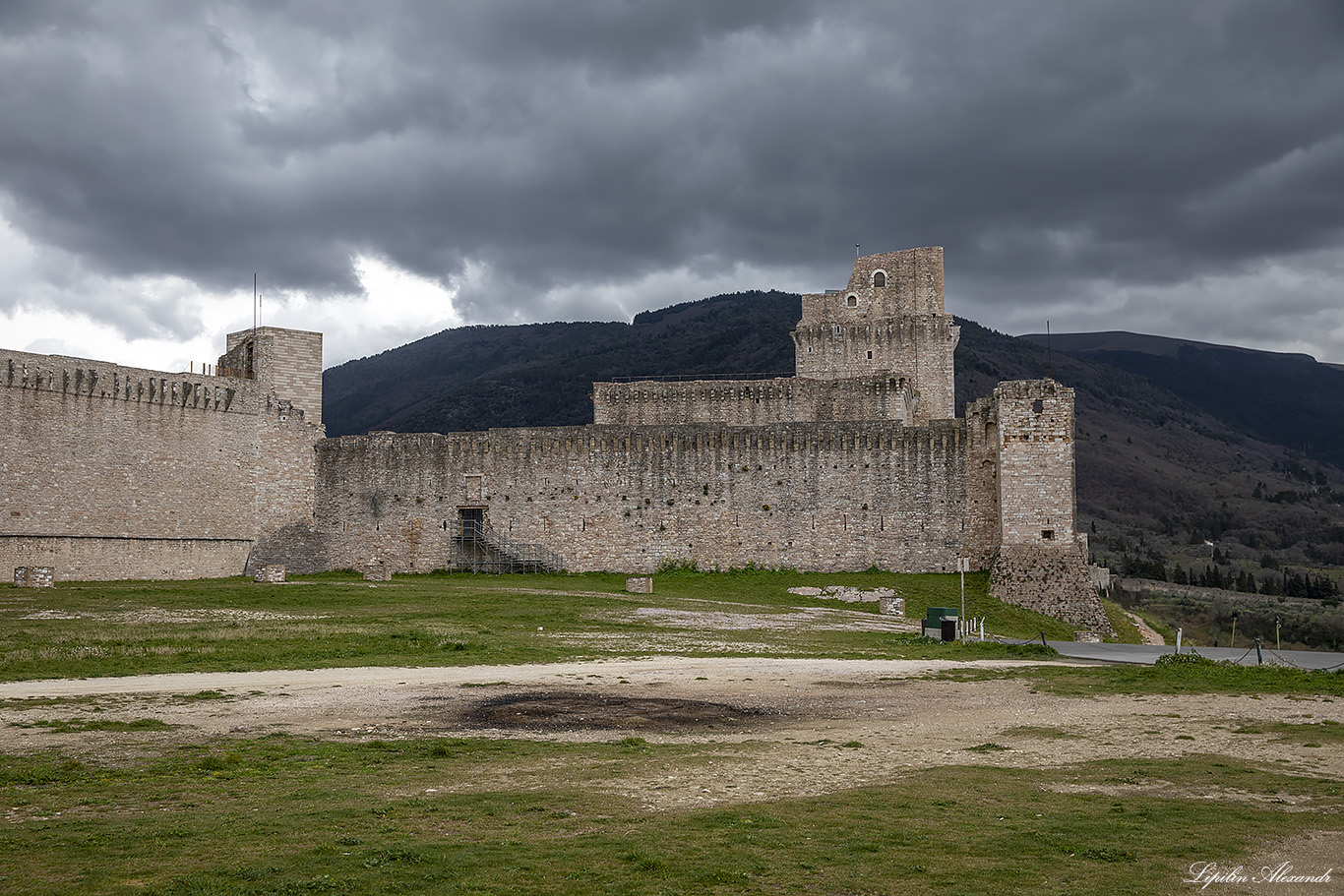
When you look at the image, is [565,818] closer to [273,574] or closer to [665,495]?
[273,574]

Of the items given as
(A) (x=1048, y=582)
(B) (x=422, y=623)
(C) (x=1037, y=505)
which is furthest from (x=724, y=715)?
(C) (x=1037, y=505)

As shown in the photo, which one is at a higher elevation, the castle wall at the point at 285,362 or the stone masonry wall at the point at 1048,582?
the castle wall at the point at 285,362

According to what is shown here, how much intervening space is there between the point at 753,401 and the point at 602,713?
4449 cm

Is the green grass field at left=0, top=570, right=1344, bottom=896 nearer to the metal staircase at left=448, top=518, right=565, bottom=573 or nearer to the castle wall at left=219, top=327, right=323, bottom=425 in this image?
the metal staircase at left=448, top=518, right=565, bottom=573

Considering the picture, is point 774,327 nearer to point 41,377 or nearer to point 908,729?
point 41,377

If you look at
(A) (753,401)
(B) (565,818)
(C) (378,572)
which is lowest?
(B) (565,818)

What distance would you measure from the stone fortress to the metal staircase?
0.11m

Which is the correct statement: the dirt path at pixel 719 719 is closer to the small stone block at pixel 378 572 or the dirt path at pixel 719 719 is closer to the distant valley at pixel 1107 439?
the small stone block at pixel 378 572

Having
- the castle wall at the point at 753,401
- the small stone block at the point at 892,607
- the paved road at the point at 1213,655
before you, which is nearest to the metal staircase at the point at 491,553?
the castle wall at the point at 753,401

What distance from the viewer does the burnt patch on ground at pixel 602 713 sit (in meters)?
16.0

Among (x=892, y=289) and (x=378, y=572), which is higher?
(x=892, y=289)

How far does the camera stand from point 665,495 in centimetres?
5138

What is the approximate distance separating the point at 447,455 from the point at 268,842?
45146mm

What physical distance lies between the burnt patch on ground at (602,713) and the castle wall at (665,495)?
103 feet
